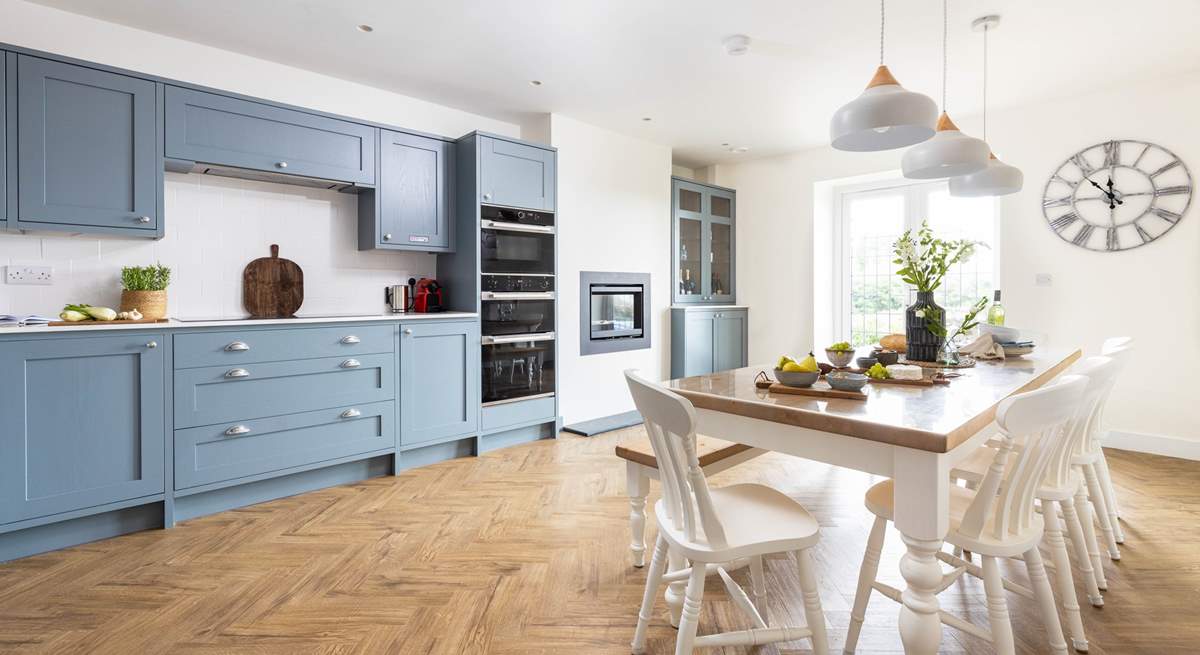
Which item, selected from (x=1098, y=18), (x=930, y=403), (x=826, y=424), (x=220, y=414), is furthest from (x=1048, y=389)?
(x=220, y=414)

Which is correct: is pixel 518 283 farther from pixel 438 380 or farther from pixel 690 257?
pixel 690 257

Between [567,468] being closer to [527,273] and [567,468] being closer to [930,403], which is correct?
[527,273]

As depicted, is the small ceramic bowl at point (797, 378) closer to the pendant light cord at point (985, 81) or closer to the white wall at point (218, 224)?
the pendant light cord at point (985, 81)

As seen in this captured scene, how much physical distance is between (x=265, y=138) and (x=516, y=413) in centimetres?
231

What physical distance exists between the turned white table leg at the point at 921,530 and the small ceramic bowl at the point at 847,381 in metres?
0.39

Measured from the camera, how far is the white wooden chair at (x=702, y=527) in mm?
1386

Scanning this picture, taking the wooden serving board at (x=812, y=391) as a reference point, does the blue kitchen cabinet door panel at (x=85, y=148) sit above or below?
above

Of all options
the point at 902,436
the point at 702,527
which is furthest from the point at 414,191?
the point at 902,436

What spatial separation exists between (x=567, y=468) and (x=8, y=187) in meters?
3.02

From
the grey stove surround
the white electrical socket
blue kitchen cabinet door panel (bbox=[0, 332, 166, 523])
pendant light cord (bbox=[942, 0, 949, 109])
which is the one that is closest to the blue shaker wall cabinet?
the grey stove surround

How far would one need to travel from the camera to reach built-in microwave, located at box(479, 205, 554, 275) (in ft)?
13.3

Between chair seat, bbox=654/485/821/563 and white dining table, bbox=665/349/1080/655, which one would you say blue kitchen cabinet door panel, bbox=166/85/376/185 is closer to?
white dining table, bbox=665/349/1080/655

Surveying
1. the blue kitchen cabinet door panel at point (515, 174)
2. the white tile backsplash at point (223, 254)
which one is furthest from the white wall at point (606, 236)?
the white tile backsplash at point (223, 254)

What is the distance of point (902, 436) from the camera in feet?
4.33
